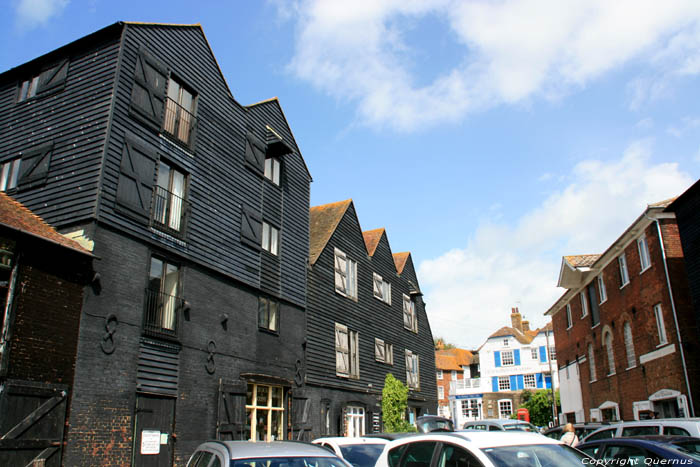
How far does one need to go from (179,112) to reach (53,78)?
3.43m

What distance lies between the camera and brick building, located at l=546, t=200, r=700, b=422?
A: 1959 cm

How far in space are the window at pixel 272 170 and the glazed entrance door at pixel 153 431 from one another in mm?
8955

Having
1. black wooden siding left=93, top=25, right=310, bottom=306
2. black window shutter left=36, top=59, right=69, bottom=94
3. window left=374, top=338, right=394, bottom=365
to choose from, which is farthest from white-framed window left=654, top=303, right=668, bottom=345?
black window shutter left=36, top=59, right=69, bottom=94

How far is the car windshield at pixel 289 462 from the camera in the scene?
5.79m

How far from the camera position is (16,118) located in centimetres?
Result: 1557

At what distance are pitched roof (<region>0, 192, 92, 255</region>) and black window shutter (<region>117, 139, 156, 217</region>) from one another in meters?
1.67

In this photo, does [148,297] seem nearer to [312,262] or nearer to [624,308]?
[312,262]

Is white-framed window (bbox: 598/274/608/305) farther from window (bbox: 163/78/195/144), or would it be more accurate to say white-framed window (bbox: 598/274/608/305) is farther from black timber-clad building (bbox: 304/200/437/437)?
window (bbox: 163/78/195/144)

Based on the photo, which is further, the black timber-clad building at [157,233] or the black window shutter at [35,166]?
the black window shutter at [35,166]

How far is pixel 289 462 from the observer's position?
5.99 m

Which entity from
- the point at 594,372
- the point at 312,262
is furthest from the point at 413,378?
the point at 312,262

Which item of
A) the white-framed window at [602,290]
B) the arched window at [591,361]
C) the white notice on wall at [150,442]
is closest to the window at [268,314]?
the white notice on wall at [150,442]

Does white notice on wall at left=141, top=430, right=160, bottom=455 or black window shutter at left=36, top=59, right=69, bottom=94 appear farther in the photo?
black window shutter at left=36, top=59, right=69, bottom=94

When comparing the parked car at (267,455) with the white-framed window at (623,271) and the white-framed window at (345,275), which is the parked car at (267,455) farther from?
the white-framed window at (623,271)
